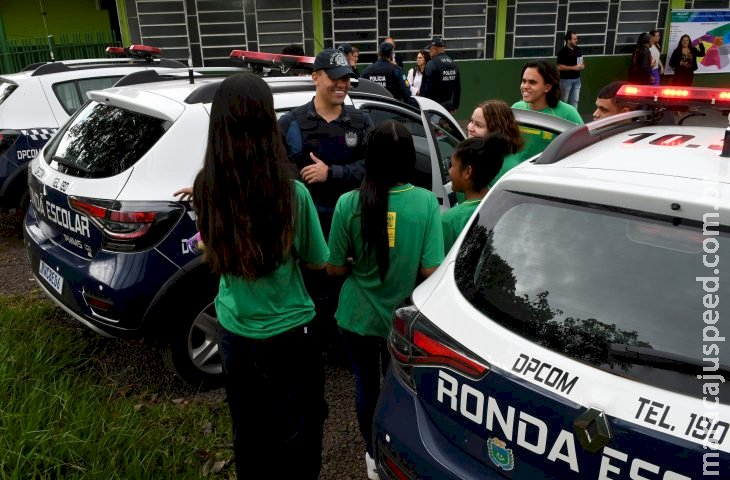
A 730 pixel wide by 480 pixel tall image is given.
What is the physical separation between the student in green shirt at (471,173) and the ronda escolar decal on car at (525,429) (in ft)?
3.49

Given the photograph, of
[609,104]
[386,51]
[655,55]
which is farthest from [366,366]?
[655,55]

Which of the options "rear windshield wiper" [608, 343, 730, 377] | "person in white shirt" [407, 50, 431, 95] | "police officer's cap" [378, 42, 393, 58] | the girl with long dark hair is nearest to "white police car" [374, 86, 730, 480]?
"rear windshield wiper" [608, 343, 730, 377]

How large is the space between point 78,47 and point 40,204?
8160mm

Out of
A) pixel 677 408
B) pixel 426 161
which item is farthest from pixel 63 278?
pixel 677 408

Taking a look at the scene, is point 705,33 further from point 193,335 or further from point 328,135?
point 193,335

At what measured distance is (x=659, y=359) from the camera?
144 cm

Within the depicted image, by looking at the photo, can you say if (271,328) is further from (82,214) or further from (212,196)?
(82,214)

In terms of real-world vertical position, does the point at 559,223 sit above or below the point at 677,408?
above

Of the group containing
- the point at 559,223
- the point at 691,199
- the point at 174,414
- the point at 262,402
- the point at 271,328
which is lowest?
the point at 174,414

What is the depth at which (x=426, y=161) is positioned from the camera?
169 inches

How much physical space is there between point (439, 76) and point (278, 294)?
6528 mm

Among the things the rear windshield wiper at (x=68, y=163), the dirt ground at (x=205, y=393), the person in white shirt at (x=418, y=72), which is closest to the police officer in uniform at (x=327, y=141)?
the dirt ground at (x=205, y=393)

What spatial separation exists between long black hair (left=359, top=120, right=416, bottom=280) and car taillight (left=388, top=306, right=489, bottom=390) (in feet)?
1.50

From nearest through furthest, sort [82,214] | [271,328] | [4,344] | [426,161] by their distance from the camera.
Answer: [271,328], [82,214], [4,344], [426,161]
